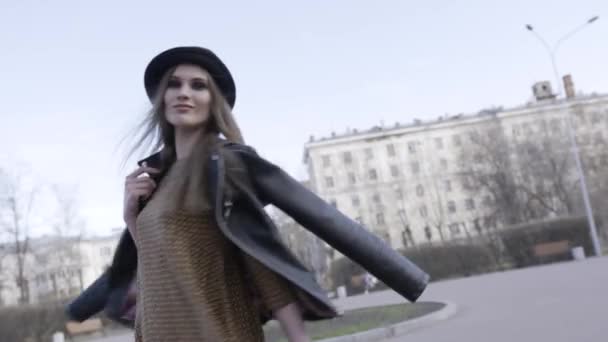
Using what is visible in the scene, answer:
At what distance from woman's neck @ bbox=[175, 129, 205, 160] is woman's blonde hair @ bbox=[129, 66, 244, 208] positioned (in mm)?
16

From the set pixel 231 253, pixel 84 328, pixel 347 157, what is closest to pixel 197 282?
pixel 231 253

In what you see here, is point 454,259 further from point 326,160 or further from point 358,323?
point 326,160

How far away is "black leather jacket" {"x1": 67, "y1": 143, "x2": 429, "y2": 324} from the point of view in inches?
52.5

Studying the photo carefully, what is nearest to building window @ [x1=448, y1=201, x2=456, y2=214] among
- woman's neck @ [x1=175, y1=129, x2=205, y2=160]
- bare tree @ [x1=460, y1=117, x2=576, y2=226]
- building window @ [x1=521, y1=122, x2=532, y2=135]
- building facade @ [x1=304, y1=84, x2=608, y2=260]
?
building facade @ [x1=304, y1=84, x2=608, y2=260]

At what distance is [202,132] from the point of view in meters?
1.62

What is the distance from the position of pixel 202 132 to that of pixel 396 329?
8.38m

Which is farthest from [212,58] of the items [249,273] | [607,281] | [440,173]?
[440,173]

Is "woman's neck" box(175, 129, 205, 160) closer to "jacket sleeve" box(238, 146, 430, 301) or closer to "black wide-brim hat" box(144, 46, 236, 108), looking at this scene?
"black wide-brim hat" box(144, 46, 236, 108)

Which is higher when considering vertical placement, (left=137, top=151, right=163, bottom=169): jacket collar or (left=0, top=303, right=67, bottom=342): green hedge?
(left=137, top=151, right=163, bottom=169): jacket collar

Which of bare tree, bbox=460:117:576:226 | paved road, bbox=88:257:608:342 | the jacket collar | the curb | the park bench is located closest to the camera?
the jacket collar

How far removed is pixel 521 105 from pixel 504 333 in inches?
2494

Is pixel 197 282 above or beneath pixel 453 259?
above

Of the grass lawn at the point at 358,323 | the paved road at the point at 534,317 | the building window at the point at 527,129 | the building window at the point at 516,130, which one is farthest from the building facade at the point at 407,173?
the paved road at the point at 534,317

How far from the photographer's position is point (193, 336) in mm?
1322
